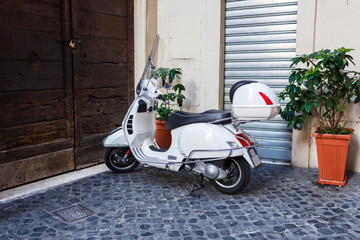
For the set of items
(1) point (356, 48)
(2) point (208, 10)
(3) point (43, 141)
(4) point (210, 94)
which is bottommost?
(3) point (43, 141)

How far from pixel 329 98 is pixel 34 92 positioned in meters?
3.47

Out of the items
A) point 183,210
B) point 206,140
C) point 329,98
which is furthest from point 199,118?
point 329,98

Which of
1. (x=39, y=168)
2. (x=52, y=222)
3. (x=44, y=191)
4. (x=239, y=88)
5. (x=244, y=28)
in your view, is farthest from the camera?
(x=244, y=28)

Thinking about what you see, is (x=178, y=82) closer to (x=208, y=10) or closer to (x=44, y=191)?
(x=208, y=10)

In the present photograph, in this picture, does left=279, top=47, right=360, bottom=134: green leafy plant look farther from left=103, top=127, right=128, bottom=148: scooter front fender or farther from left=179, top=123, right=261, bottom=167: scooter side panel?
left=103, top=127, right=128, bottom=148: scooter front fender

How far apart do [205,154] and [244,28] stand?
8.08 feet

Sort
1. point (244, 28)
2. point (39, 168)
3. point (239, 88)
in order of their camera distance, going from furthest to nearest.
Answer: point (244, 28) < point (39, 168) < point (239, 88)

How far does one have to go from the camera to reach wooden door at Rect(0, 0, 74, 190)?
13.7 ft

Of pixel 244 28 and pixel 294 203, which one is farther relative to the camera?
pixel 244 28

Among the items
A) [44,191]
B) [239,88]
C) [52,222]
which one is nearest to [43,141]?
[44,191]

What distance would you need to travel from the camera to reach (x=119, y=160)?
484 cm

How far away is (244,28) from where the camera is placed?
5.59 metres

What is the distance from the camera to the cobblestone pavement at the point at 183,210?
10.4 ft

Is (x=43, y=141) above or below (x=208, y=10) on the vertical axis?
below
